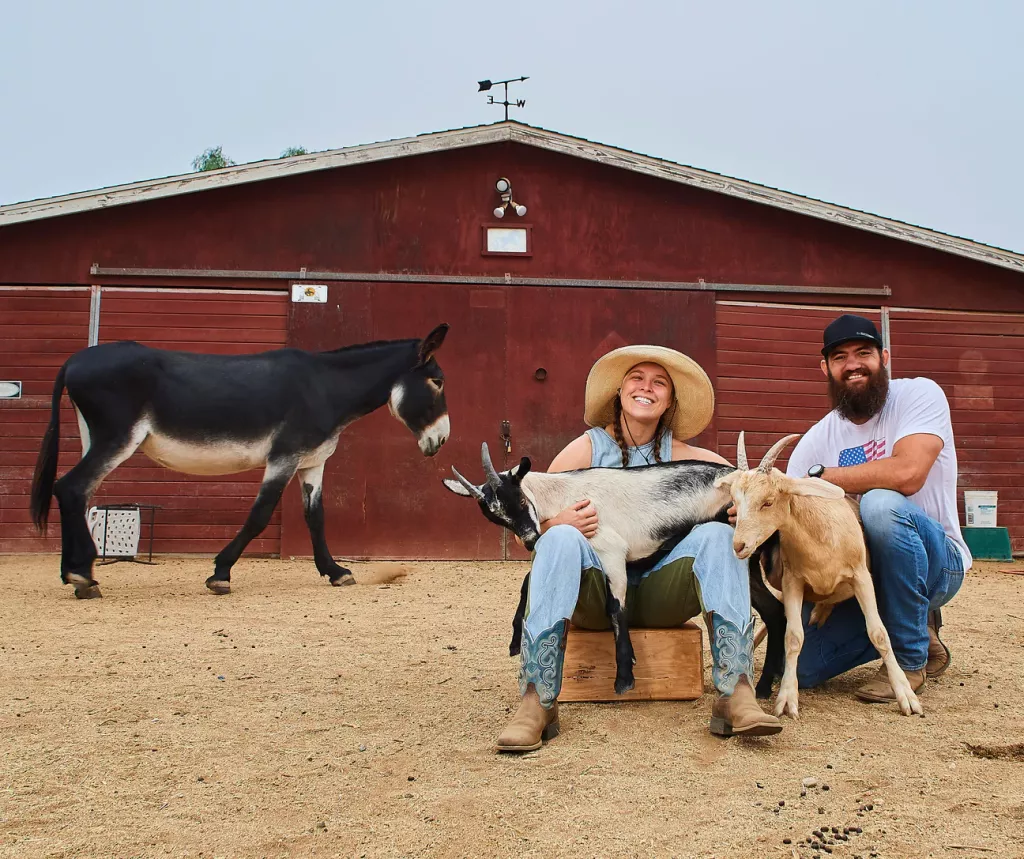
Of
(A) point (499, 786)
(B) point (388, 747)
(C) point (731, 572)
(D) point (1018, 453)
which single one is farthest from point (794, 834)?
(D) point (1018, 453)

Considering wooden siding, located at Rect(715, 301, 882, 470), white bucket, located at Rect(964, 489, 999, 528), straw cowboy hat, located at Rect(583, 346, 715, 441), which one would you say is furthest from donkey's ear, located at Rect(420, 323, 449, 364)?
white bucket, located at Rect(964, 489, 999, 528)

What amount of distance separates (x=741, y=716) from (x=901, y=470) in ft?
3.99

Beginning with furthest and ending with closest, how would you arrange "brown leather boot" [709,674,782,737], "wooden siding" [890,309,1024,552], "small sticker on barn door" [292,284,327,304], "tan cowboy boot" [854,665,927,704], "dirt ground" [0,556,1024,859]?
"wooden siding" [890,309,1024,552]
"small sticker on barn door" [292,284,327,304]
"tan cowboy boot" [854,665,927,704]
"brown leather boot" [709,674,782,737]
"dirt ground" [0,556,1024,859]

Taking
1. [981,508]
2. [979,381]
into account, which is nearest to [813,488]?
[981,508]

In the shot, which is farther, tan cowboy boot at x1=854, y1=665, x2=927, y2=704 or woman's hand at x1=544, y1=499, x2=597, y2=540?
tan cowboy boot at x1=854, y1=665, x2=927, y2=704

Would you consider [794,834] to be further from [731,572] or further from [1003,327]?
[1003,327]

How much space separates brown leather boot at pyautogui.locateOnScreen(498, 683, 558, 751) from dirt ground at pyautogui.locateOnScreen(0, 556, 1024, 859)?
41 mm

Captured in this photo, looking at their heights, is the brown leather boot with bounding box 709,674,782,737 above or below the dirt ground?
above

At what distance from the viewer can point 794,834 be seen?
77.4 inches

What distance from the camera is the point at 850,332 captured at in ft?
11.2

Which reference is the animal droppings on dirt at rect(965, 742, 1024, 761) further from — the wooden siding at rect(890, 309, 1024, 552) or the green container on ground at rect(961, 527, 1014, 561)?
the wooden siding at rect(890, 309, 1024, 552)

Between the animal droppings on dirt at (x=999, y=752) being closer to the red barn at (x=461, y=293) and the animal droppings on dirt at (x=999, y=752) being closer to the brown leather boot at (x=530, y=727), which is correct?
the brown leather boot at (x=530, y=727)

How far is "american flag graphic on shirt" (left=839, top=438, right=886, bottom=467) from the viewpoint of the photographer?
11.3 ft

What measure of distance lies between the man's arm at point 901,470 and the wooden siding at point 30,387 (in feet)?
25.5
